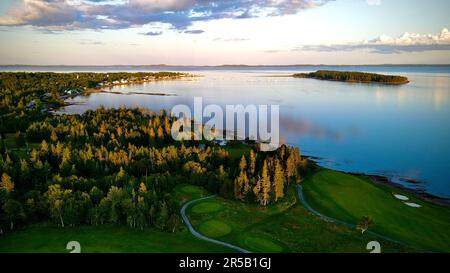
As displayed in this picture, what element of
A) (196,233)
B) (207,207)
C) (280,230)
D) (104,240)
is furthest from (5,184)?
(280,230)

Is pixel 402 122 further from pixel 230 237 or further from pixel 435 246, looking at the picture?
pixel 230 237

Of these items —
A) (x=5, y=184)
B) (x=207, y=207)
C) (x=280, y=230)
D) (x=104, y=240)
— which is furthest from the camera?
(x=207, y=207)

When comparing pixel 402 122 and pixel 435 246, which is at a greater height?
pixel 402 122

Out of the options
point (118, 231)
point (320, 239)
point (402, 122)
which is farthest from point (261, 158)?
point (402, 122)

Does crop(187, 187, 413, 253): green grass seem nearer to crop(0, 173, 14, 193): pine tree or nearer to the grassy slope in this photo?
the grassy slope

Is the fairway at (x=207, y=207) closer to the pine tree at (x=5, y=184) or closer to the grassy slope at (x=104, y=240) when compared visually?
the grassy slope at (x=104, y=240)

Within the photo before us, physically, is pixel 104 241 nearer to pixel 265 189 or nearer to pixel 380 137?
pixel 265 189
